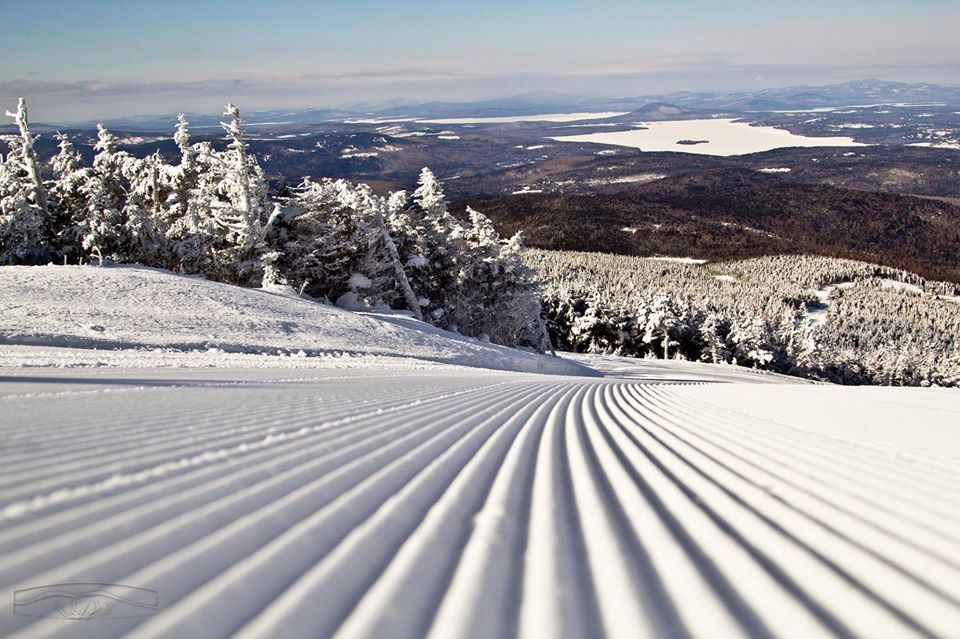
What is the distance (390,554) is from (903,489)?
125 inches

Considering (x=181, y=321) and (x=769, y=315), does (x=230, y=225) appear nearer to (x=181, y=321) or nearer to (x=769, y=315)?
(x=181, y=321)

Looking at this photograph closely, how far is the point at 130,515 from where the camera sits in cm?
230

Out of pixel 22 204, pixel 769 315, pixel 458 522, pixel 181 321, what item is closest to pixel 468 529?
pixel 458 522

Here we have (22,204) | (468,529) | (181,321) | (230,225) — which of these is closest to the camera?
(468,529)

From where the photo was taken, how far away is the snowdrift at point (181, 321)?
40.1 feet

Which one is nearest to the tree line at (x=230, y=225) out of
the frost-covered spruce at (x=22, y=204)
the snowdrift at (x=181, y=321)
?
the frost-covered spruce at (x=22, y=204)

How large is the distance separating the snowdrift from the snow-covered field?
701cm

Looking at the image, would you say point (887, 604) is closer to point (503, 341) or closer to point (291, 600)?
point (291, 600)

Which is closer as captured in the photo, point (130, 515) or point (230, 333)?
point (130, 515)

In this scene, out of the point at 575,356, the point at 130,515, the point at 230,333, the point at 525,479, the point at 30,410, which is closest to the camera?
the point at 130,515

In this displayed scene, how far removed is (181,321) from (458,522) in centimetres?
1489

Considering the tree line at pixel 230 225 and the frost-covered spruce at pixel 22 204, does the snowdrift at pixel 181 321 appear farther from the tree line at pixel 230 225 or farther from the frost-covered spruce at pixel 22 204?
the frost-covered spruce at pixel 22 204

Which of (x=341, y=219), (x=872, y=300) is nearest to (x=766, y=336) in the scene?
(x=341, y=219)

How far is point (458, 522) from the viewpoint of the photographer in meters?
2.47
